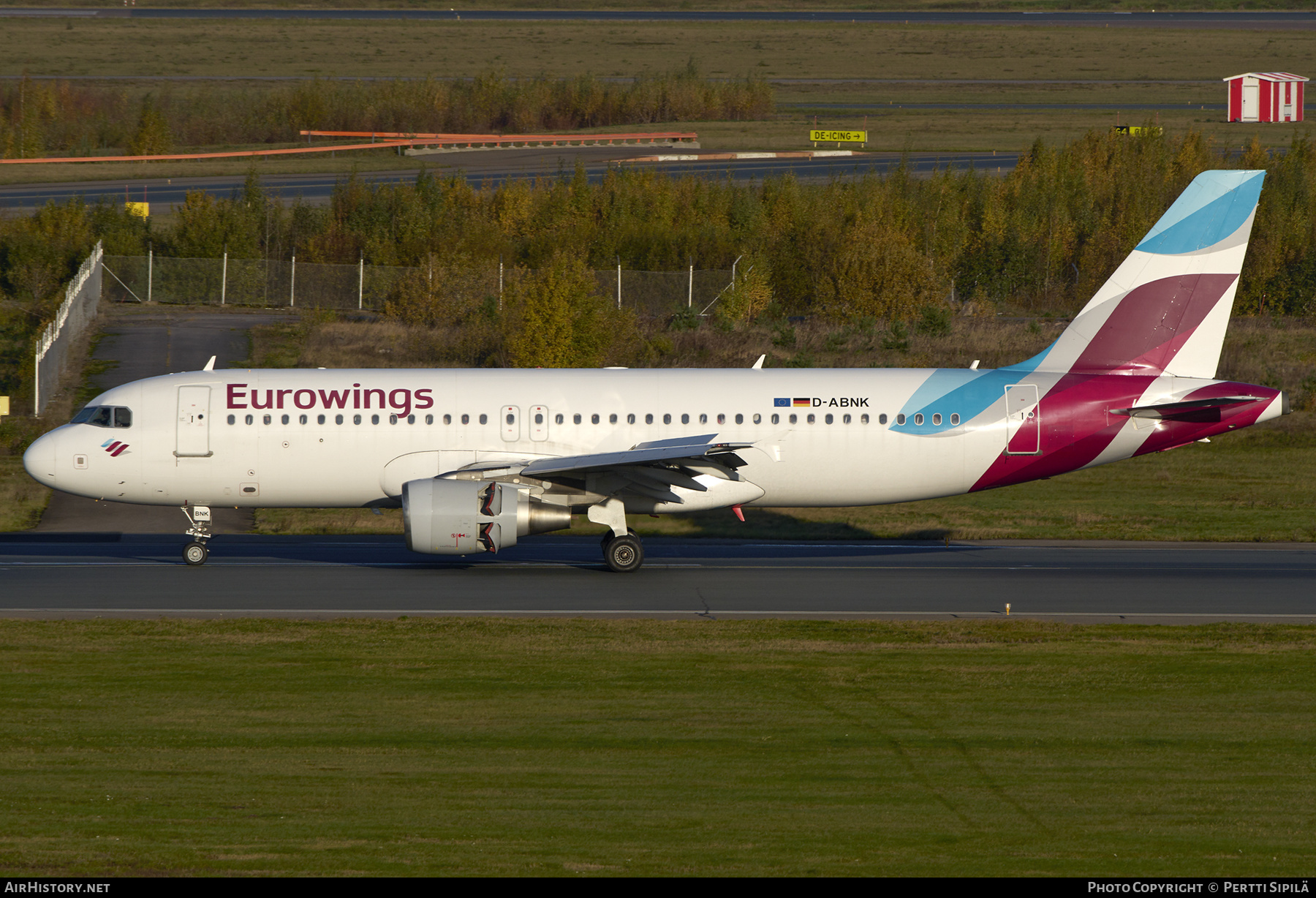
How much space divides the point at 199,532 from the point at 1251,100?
348 feet

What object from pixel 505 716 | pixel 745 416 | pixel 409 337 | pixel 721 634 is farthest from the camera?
pixel 409 337

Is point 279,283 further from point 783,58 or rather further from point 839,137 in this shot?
point 783,58

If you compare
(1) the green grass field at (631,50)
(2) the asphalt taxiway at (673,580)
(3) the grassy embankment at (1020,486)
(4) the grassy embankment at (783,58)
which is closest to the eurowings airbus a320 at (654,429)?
(2) the asphalt taxiway at (673,580)

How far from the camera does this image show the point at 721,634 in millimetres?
22891

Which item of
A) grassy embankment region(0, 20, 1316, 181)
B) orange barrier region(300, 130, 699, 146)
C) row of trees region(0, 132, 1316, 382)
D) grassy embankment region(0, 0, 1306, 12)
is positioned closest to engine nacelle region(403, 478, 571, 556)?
row of trees region(0, 132, 1316, 382)

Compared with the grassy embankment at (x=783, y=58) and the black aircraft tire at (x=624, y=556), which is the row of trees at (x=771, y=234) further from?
the grassy embankment at (x=783, y=58)

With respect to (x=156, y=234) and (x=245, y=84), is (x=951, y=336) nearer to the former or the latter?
(x=156, y=234)

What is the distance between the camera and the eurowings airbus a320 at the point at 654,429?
1128 inches

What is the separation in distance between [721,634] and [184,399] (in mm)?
12731

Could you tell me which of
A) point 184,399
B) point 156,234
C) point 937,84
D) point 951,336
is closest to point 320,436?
point 184,399

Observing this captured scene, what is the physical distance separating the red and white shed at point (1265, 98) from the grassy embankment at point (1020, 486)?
60650 mm

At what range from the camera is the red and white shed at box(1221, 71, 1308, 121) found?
114 metres

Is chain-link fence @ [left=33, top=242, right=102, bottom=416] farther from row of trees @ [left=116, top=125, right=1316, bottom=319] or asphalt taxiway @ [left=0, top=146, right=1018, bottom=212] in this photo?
asphalt taxiway @ [left=0, top=146, right=1018, bottom=212]

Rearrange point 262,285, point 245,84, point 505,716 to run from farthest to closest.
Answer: point 245,84 < point 262,285 < point 505,716
